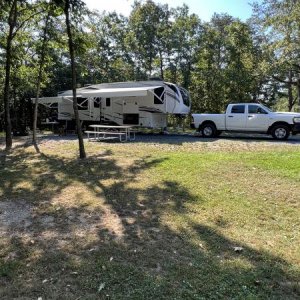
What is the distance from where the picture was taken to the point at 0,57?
19.0 meters

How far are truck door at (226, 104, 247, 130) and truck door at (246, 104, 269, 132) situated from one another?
0.22 metres

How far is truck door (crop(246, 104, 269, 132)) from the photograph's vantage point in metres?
15.7

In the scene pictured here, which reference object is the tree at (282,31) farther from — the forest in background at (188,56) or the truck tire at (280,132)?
the truck tire at (280,132)

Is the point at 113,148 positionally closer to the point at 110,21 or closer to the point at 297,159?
the point at 297,159

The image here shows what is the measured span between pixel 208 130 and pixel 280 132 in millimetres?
3276

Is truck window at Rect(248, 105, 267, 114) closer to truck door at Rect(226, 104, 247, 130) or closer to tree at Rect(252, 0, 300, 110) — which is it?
truck door at Rect(226, 104, 247, 130)

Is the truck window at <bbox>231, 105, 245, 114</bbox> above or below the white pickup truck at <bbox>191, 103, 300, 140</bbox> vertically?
above

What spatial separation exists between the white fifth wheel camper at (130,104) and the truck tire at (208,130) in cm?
246

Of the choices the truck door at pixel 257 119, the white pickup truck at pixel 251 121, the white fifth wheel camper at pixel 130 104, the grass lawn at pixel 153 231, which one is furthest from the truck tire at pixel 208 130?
the grass lawn at pixel 153 231

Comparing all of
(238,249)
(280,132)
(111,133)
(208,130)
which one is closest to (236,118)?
(208,130)

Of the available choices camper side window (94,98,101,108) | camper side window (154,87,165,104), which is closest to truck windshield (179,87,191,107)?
camper side window (154,87,165,104)

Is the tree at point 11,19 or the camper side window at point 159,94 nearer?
the tree at point 11,19

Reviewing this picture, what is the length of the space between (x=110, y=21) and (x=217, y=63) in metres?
10.1

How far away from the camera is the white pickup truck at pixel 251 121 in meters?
15.3
